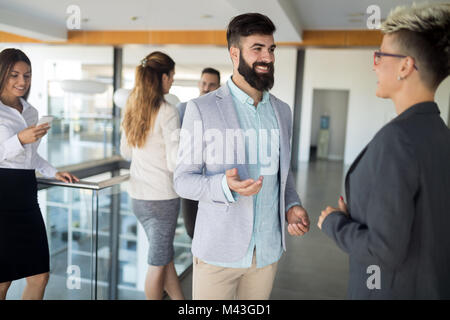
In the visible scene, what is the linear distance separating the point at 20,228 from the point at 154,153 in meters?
0.87

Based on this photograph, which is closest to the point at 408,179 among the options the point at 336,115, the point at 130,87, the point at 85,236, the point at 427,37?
the point at 427,37

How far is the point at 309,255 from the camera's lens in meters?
4.39

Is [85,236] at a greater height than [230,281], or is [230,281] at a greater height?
[230,281]

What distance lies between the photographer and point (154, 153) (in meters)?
2.41

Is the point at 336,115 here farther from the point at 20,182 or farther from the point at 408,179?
the point at 408,179

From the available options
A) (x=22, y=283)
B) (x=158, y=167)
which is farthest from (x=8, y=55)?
(x=22, y=283)

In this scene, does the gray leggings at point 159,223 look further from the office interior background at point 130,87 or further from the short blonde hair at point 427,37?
the short blonde hair at point 427,37

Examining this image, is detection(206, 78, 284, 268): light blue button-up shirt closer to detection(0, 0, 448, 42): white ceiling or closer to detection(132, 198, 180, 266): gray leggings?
detection(132, 198, 180, 266): gray leggings

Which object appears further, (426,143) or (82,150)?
(82,150)

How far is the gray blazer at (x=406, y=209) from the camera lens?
94 cm

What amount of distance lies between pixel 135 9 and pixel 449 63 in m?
6.43

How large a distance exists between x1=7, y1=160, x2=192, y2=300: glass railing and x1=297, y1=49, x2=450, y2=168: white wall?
950cm
